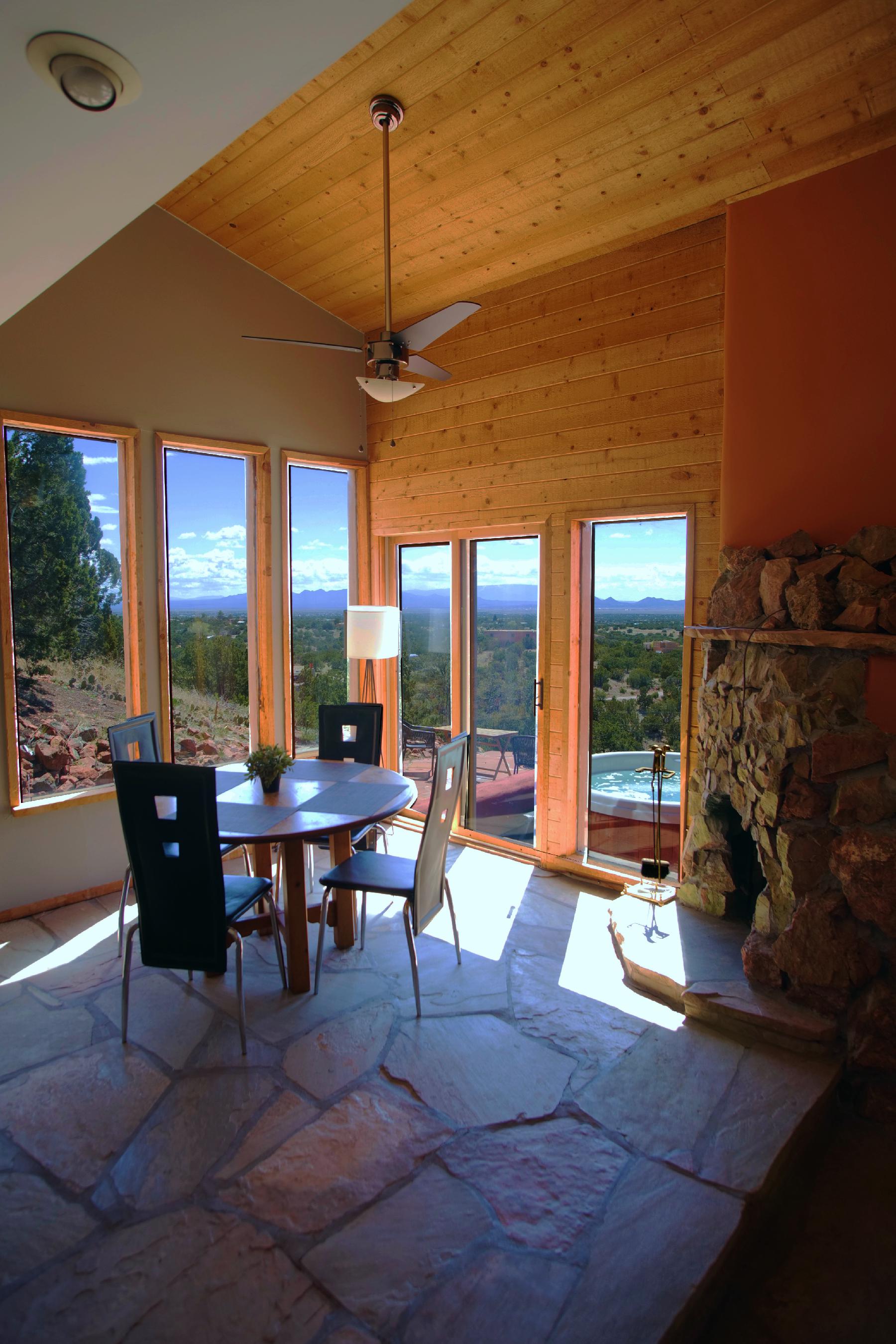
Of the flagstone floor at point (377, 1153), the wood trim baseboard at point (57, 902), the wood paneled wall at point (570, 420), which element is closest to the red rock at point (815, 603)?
the wood paneled wall at point (570, 420)

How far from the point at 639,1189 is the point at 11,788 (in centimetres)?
355

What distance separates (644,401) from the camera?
13.5ft

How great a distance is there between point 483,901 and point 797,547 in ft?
8.02

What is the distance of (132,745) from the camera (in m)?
3.98

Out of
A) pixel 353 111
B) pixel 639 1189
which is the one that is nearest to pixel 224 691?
pixel 353 111

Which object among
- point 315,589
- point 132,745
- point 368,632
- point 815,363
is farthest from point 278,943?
point 815,363

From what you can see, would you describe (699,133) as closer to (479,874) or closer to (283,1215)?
(479,874)

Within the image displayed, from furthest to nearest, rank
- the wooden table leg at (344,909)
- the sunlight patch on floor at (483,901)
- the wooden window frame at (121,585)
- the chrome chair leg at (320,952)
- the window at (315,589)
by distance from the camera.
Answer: the window at (315,589) → the wooden window frame at (121,585) → the sunlight patch on floor at (483,901) → the wooden table leg at (344,909) → the chrome chair leg at (320,952)

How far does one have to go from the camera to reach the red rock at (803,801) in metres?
2.95

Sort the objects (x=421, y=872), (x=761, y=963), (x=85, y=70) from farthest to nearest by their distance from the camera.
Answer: (x=421, y=872) → (x=761, y=963) → (x=85, y=70)

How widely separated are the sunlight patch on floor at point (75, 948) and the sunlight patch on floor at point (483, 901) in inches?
64.5

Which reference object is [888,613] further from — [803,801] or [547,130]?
[547,130]

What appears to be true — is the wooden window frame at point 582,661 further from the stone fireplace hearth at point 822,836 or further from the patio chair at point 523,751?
the stone fireplace hearth at point 822,836

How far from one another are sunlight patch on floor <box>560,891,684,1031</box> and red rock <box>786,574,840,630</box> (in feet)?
5.23
